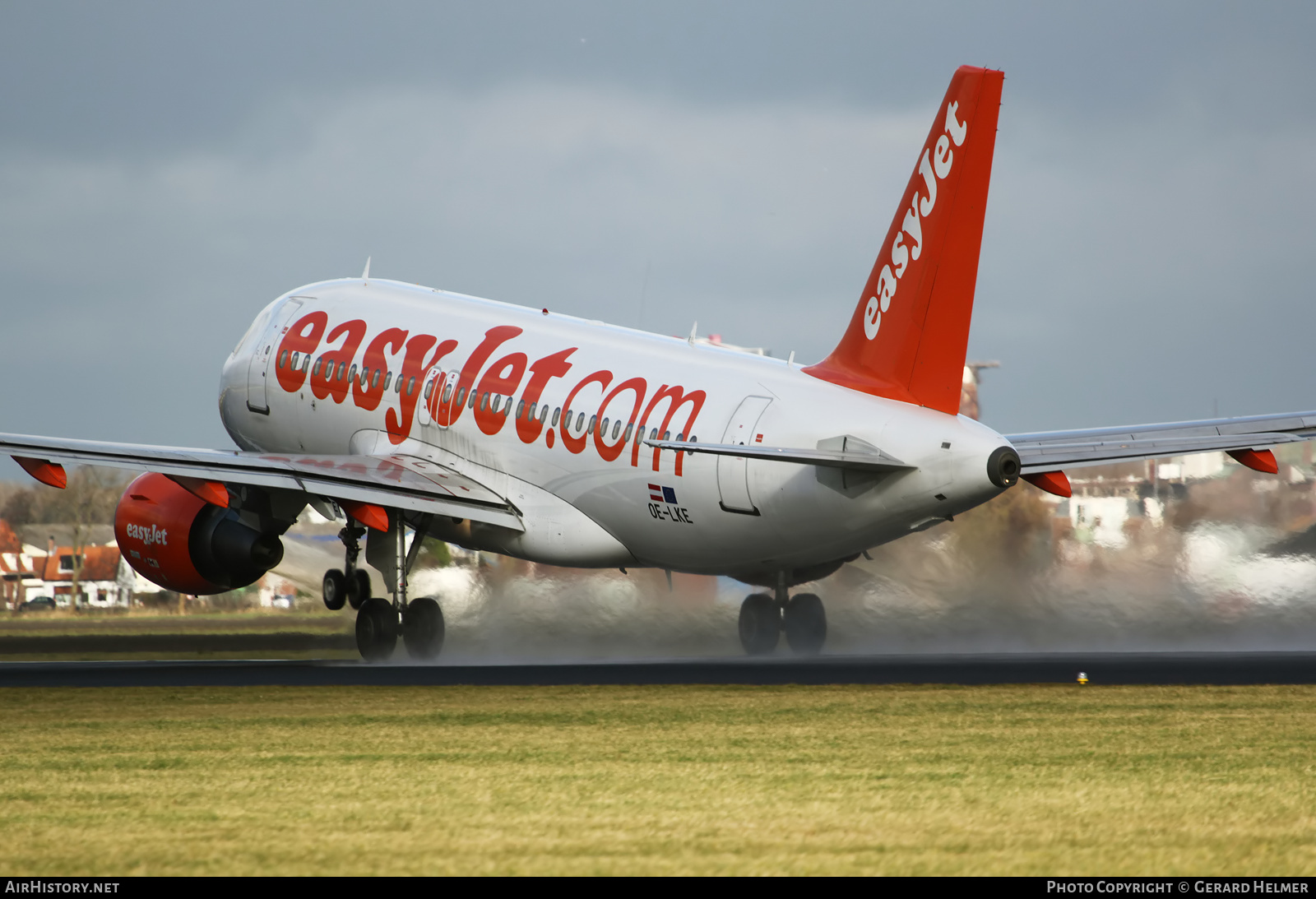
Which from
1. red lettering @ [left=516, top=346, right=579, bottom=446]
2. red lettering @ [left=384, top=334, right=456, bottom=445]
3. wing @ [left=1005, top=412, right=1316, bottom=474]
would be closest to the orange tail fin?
wing @ [left=1005, top=412, right=1316, bottom=474]

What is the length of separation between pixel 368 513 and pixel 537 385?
163 inches

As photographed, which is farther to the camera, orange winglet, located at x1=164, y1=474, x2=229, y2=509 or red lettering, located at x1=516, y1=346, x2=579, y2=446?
red lettering, located at x1=516, y1=346, x2=579, y2=446

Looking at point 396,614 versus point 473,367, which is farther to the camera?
point 473,367

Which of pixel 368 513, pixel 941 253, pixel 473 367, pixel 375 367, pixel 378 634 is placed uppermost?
pixel 941 253

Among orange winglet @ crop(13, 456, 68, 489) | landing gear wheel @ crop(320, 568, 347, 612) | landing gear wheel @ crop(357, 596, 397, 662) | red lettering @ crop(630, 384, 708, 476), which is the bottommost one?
landing gear wheel @ crop(357, 596, 397, 662)

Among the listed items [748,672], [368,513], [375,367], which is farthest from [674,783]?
[375,367]

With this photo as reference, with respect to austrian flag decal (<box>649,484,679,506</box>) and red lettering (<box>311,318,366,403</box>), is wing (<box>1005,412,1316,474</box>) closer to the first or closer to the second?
austrian flag decal (<box>649,484,679,506</box>)

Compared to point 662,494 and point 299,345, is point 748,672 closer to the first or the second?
point 662,494

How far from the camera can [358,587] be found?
34531 millimetres

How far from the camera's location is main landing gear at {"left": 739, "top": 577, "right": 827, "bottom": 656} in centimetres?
3491

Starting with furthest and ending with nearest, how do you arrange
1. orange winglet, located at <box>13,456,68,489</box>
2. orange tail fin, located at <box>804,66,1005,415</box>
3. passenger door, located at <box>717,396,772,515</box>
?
orange winglet, located at <box>13,456,68,489</box>, passenger door, located at <box>717,396,772,515</box>, orange tail fin, located at <box>804,66,1005,415</box>

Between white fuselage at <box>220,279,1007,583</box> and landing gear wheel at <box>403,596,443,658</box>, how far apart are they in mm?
2057
